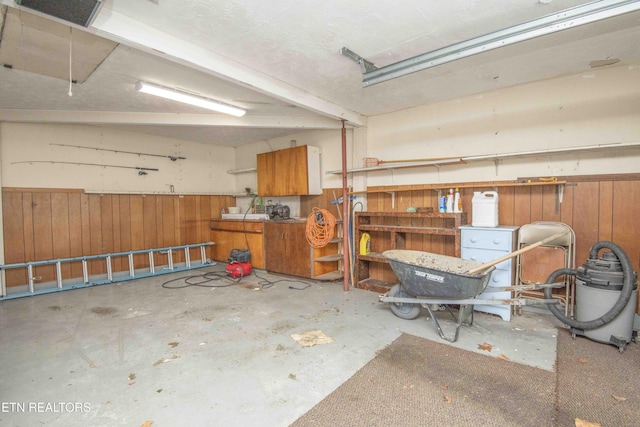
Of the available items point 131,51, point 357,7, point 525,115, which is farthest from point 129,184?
point 525,115

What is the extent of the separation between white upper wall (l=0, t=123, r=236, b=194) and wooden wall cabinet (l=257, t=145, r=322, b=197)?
1.58 m

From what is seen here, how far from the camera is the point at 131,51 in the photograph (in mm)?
2631

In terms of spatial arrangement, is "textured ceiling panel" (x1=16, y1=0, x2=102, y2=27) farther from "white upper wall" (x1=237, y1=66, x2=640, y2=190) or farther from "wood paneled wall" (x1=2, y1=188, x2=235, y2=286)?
"wood paneled wall" (x1=2, y1=188, x2=235, y2=286)

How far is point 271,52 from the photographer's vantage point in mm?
2729

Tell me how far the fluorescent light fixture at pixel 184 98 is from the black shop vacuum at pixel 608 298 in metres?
4.27

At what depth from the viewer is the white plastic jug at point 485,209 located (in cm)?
338

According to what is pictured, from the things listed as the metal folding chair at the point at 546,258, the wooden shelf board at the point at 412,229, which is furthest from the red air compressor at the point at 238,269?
the metal folding chair at the point at 546,258

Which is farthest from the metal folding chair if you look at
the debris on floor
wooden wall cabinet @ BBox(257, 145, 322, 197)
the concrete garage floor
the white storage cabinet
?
wooden wall cabinet @ BBox(257, 145, 322, 197)

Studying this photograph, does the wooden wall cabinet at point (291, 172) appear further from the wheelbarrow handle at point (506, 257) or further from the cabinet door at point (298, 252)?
the wheelbarrow handle at point (506, 257)

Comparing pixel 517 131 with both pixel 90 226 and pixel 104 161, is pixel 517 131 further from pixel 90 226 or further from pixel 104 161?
pixel 90 226

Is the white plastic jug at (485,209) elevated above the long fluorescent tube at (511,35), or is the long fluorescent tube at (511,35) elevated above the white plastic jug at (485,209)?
the long fluorescent tube at (511,35)

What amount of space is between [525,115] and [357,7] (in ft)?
8.46

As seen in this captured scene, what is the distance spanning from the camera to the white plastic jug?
A: 3.38m

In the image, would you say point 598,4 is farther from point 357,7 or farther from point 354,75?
point 354,75
